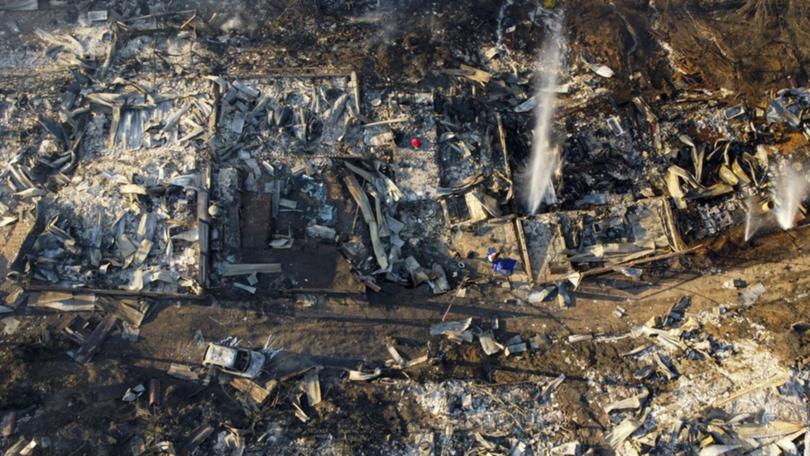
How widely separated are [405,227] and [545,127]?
386cm

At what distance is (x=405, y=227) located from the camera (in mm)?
10727

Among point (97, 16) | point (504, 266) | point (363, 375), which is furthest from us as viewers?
point (97, 16)

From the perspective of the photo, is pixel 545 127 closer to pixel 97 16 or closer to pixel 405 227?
pixel 405 227

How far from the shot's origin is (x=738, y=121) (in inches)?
451

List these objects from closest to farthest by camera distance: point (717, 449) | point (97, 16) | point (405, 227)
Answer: point (717, 449) < point (405, 227) < point (97, 16)

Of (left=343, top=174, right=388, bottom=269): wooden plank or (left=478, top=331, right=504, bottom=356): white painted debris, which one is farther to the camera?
(left=343, top=174, right=388, bottom=269): wooden plank

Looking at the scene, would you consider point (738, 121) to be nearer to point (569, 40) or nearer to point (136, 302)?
point (569, 40)

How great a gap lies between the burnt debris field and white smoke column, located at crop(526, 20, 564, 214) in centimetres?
5

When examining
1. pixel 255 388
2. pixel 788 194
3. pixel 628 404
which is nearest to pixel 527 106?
pixel 788 194

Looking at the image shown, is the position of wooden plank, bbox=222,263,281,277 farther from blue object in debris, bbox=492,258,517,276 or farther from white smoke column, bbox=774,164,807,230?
white smoke column, bbox=774,164,807,230

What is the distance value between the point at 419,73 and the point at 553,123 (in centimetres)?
317

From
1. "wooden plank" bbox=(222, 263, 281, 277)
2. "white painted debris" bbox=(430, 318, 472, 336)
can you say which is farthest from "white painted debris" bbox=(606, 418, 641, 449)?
"wooden plank" bbox=(222, 263, 281, 277)

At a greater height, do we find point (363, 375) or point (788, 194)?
point (788, 194)

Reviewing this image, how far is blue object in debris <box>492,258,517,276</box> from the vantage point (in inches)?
414
